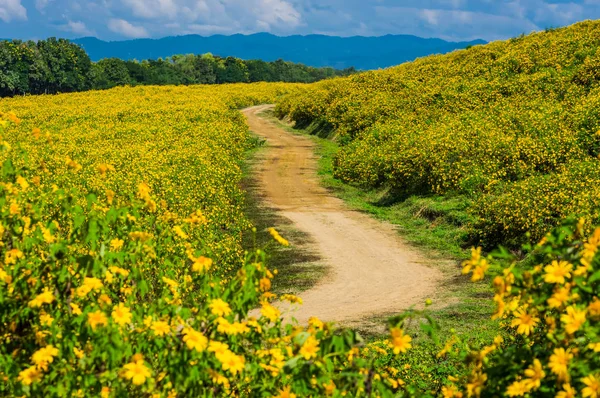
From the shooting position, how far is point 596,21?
39.0 m

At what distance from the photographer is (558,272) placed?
3.06m

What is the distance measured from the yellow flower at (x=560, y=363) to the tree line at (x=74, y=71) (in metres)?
110

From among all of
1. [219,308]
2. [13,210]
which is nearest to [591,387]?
[219,308]

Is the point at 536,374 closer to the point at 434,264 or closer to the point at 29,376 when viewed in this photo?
the point at 29,376

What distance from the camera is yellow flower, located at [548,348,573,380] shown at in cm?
282

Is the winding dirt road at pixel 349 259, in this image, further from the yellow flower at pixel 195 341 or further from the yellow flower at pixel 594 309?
the yellow flower at pixel 594 309

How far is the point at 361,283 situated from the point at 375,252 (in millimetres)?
2757

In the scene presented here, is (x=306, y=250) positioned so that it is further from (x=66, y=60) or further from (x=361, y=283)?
(x=66, y=60)

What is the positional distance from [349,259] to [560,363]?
13.3m

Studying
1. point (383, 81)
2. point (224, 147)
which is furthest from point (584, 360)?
point (383, 81)

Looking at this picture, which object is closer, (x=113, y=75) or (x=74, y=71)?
(x=74, y=71)

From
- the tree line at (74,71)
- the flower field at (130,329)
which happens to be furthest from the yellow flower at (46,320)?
the tree line at (74,71)

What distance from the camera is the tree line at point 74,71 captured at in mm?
104250

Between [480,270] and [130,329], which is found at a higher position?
[480,270]
